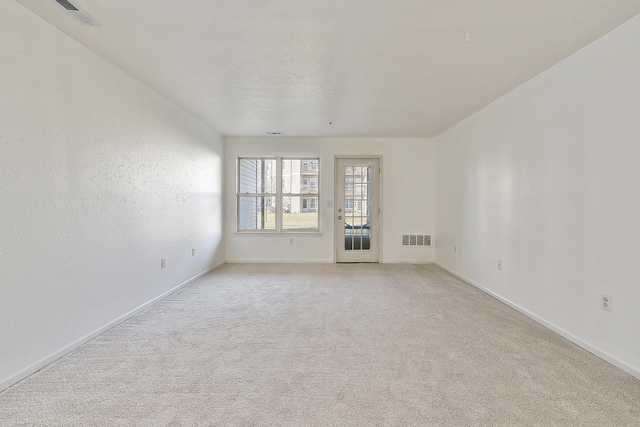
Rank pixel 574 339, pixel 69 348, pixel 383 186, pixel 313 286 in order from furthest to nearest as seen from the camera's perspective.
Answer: pixel 383 186, pixel 313 286, pixel 574 339, pixel 69 348

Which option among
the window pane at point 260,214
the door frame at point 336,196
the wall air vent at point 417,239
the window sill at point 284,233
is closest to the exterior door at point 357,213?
the door frame at point 336,196

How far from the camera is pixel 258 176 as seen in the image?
607 centimetres

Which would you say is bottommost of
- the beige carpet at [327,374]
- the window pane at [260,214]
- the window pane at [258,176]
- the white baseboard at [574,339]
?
the beige carpet at [327,374]

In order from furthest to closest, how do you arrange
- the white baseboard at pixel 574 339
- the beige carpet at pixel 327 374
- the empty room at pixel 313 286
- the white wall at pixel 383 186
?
the white wall at pixel 383 186, the white baseboard at pixel 574 339, the empty room at pixel 313 286, the beige carpet at pixel 327 374

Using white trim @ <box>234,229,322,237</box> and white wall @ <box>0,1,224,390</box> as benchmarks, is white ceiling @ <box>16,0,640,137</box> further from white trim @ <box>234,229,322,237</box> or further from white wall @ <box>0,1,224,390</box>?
white trim @ <box>234,229,322,237</box>

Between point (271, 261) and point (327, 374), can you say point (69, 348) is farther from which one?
point (271, 261)

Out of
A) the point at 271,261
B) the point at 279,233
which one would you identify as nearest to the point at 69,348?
the point at 271,261

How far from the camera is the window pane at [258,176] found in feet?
19.7

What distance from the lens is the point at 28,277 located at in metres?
1.99

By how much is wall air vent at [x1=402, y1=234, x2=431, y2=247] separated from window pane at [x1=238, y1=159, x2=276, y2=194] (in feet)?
9.33

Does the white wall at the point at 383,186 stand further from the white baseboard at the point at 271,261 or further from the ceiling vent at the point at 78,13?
the ceiling vent at the point at 78,13

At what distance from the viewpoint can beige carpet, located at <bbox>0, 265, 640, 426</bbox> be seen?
1619 mm

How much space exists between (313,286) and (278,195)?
2.33m

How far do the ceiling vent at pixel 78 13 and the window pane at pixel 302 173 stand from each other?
4.01 meters
